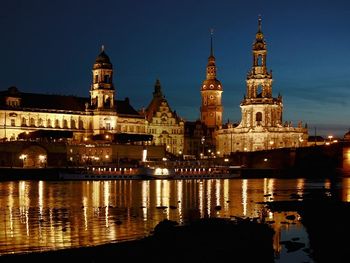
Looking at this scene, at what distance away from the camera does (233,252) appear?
34.4 meters

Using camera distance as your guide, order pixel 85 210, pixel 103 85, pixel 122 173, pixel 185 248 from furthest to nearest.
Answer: pixel 103 85 < pixel 122 173 < pixel 85 210 < pixel 185 248

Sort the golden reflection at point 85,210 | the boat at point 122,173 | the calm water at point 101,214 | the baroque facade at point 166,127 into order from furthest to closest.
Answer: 1. the baroque facade at point 166,127
2. the boat at point 122,173
3. the golden reflection at point 85,210
4. the calm water at point 101,214

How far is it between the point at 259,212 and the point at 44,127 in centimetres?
10269

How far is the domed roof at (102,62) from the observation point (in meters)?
161

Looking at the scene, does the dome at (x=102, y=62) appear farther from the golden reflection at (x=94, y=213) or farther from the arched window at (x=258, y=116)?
the golden reflection at (x=94, y=213)

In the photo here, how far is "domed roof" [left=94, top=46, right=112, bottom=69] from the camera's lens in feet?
527

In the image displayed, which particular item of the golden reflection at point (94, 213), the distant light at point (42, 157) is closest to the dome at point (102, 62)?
the distant light at point (42, 157)

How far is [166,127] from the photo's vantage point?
578 ft

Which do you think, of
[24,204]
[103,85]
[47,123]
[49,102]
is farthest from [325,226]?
[49,102]

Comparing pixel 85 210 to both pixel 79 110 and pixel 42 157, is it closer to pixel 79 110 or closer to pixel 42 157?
pixel 42 157

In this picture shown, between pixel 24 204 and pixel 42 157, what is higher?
pixel 42 157

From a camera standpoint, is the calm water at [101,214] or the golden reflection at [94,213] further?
the golden reflection at [94,213]

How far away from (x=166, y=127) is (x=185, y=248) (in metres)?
142

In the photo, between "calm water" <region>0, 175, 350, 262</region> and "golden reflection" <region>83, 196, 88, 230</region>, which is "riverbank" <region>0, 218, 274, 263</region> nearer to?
"calm water" <region>0, 175, 350, 262</region>
